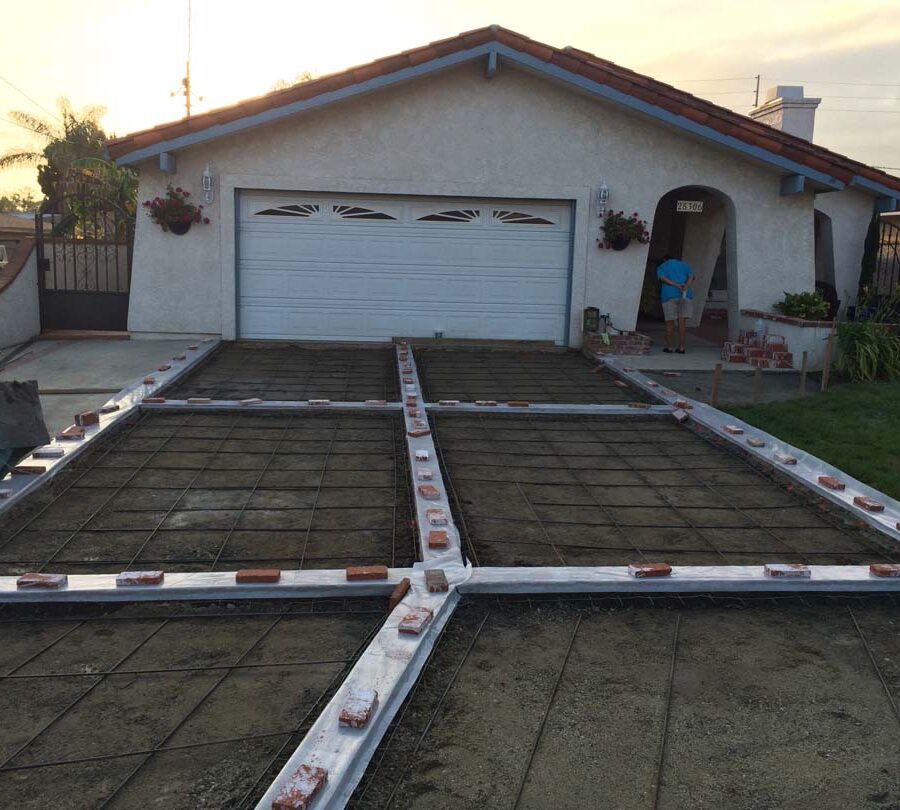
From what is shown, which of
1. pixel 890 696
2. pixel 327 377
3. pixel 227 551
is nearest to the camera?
pixel 890 696

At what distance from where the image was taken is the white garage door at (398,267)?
40.2 feet

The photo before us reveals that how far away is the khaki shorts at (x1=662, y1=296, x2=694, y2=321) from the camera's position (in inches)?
476

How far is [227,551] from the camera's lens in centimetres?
441

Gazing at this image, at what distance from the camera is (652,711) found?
297cm

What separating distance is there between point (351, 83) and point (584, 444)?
22.1 ft

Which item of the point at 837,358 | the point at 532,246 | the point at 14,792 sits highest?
the point at 532,246

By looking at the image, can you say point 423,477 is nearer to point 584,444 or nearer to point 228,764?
point 584,444

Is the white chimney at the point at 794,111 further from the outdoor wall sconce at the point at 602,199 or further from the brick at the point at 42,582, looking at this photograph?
the brick at the point at 42,582

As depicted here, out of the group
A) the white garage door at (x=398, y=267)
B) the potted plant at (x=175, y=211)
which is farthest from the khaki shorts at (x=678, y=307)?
the potted plant at (x=175, y=211)

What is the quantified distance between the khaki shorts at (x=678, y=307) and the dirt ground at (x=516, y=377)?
144cm

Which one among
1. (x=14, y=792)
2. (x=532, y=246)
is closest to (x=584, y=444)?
(x=14, y=792)

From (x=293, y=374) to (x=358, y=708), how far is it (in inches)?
290

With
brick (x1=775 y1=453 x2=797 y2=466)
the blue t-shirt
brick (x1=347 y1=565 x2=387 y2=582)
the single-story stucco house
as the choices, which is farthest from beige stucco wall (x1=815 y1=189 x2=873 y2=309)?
brick (x1=347 y1=565 x2=387 y2=582)

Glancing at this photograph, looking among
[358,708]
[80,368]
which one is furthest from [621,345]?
A: [358,708]
